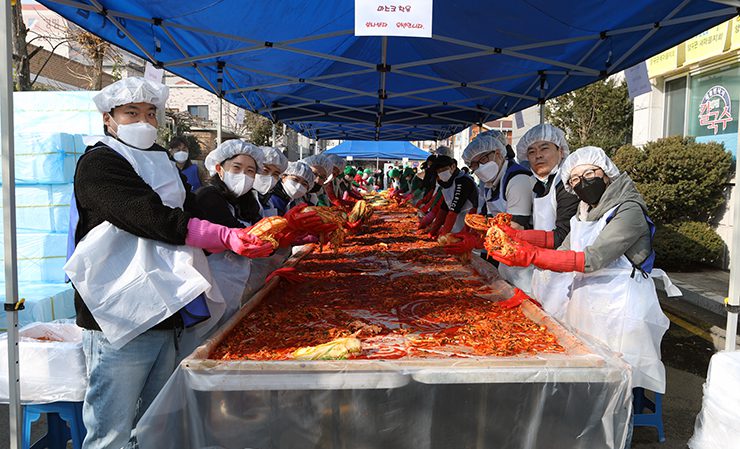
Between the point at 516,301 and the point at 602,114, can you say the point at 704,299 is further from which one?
the point at 602,114

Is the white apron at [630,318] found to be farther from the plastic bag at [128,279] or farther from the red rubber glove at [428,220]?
the red rubber glove at [428,220]

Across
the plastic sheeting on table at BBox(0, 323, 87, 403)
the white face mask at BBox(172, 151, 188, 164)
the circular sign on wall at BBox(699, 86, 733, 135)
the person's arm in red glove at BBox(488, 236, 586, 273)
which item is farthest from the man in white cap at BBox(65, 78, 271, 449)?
the circular sign on wall at BBox(699, 86, 733, 135)

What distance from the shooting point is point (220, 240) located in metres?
2.51

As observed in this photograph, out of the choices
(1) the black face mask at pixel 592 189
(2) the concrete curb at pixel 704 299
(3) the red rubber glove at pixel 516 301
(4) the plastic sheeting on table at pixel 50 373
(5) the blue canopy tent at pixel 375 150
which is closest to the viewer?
(4) the plastic sheeting on table at pixel 50 373

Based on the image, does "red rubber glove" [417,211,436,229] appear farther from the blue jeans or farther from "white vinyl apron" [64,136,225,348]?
the blue jeans

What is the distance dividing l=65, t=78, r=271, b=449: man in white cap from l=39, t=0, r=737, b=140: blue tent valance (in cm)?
199

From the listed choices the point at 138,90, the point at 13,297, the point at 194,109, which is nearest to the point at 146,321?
the point at 13,297

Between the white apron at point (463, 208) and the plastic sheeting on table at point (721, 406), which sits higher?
the white apron at point (463, 208)

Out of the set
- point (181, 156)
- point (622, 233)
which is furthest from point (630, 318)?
point (181, 156)

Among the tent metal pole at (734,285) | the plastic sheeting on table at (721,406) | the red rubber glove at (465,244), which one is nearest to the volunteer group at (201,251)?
the tent metal pole at (734,285)

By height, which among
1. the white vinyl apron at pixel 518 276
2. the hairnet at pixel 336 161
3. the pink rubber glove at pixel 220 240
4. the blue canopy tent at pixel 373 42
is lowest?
the white vinyl apron at pixel 518 276

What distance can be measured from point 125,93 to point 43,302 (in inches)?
114

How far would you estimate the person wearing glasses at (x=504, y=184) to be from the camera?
4.32 m

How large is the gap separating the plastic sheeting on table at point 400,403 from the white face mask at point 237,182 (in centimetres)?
162
